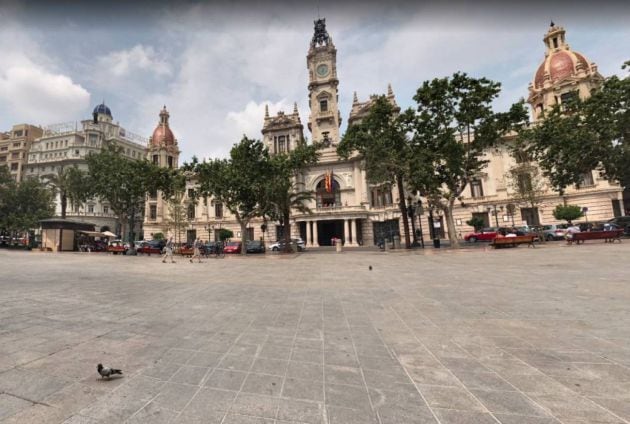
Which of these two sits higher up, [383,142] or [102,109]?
[102,109]

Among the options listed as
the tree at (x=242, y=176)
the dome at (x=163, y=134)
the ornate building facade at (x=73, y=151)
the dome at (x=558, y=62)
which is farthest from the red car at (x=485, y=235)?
the ornate building facade at (x=73, y=151)

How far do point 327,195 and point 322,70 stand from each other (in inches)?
911

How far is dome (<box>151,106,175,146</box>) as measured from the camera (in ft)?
196

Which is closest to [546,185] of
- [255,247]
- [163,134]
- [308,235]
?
[308,235]

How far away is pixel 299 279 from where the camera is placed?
35.7ft

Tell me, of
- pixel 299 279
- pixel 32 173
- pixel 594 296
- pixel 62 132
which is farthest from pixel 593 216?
pixel 32 173

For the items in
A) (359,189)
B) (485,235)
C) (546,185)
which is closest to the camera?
(485,235)

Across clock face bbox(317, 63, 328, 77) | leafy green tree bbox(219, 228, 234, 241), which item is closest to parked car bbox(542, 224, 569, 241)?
clock face bbox(317, 63, 328, 77)

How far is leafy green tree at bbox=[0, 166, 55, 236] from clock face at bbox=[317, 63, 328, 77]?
47.2 metres

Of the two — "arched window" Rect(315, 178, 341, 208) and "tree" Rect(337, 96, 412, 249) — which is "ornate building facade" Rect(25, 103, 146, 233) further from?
"tree" Rect(337, 96, 412, 249)

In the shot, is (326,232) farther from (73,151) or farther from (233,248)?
(73,151)

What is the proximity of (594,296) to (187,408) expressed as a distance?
27.8ft

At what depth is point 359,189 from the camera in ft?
149

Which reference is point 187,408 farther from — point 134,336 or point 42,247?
point 42,247
